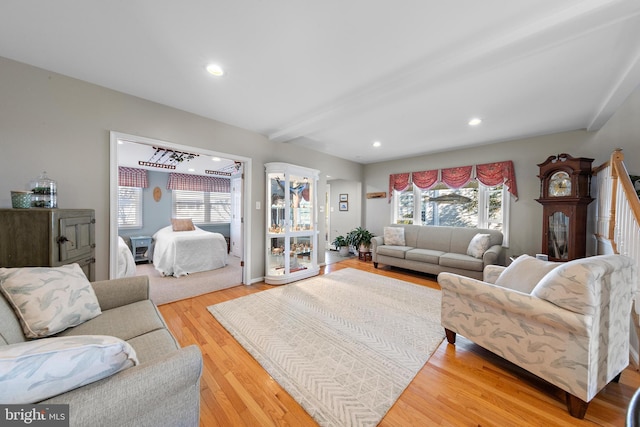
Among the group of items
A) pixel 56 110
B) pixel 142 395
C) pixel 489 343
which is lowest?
pixel 489 343

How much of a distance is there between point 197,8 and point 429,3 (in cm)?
145

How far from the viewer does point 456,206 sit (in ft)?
15.3

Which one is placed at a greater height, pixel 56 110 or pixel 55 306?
pixel 56 110

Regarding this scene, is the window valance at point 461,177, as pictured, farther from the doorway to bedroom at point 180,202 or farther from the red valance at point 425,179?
the doorway to bedroom at point 180,202

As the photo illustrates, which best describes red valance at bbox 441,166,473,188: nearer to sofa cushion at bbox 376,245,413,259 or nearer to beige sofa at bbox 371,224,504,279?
beige sofa at bbox 371,224,504,279

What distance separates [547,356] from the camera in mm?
1456

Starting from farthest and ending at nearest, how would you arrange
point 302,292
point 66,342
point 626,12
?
1. point 302,292
2. point 626,12
3. point 66,342

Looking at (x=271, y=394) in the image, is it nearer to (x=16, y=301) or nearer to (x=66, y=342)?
(x=66, y=342)

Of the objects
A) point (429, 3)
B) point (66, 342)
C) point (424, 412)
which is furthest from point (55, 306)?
point (429, 3)

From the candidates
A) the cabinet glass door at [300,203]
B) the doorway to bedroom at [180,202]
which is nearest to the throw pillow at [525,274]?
the cabinet glass door at [300,203]

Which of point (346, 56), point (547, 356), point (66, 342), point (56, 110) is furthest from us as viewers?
point (56, 110)

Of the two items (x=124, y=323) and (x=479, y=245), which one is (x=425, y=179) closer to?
(x=479, y=245)

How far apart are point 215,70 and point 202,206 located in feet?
17.1

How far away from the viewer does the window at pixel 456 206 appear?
416 cm
